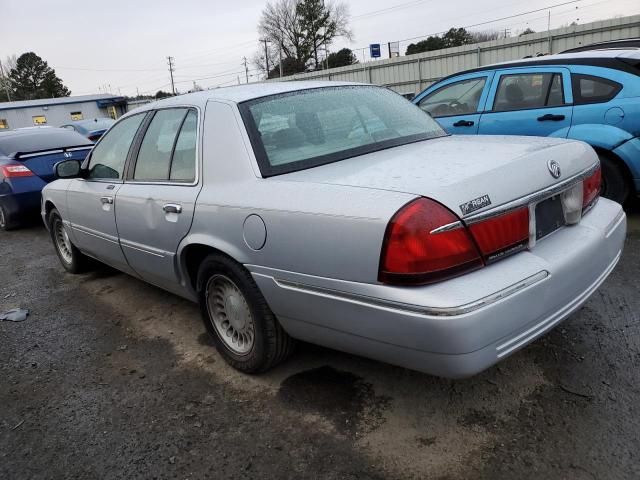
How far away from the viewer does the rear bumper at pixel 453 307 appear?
1.91 meters

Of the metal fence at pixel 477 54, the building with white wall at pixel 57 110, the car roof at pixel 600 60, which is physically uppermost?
the building with white wall at pixel 57 110

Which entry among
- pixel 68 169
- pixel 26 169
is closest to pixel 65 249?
pixel 68 169

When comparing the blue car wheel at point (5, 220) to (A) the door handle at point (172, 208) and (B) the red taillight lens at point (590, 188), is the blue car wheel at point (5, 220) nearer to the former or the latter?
(A) the door handle at point (172, 208)

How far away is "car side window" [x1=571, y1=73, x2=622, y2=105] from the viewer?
4798 millimetres

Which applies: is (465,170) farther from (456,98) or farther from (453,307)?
(456,98)

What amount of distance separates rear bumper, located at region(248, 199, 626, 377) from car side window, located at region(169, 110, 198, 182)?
2.89 ft

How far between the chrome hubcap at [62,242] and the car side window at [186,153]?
2494 mm

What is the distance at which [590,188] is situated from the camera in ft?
8.79

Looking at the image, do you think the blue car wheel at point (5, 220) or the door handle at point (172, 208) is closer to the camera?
the door handle at point (172, 208)

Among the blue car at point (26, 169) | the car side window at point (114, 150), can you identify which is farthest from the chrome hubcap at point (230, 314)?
the blue car at point (26, 169)

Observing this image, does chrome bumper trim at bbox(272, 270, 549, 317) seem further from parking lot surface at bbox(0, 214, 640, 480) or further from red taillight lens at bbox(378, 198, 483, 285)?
parking lot surface at bbox(0, 214, 640, 480)

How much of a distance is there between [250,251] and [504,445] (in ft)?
4.68

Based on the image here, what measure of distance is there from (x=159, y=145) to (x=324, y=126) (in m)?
1.17

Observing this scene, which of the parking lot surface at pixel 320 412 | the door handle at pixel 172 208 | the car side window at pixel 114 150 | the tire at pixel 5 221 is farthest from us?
the tire at pixel 5 221
